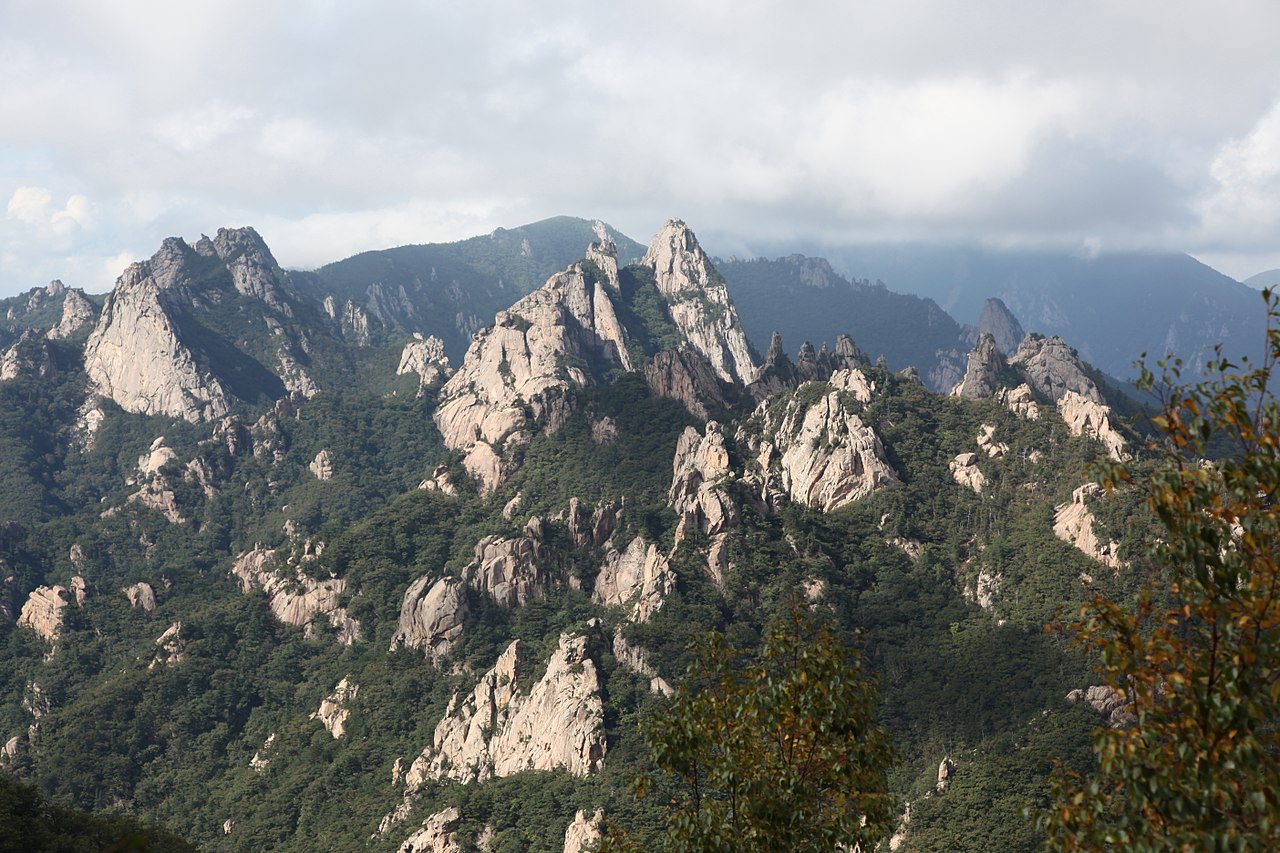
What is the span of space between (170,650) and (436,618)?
41.2m

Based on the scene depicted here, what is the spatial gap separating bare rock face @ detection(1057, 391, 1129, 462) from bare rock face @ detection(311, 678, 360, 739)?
91645 millimetres

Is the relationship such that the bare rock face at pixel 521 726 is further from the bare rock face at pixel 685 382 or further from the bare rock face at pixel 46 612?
the bare rock face at pixel 46 612

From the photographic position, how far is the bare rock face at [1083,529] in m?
105

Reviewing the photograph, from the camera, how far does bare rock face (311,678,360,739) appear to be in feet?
385

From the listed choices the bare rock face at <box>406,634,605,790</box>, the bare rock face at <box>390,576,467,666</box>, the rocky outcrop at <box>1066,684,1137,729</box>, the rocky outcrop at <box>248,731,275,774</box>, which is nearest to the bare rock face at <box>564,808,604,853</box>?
the bare rock face at <box>406,634,605,790</box>

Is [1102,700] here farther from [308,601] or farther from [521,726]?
[308,601]

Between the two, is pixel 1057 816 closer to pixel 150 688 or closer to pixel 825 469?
pixel 825 469

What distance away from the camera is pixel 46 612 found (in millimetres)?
154125

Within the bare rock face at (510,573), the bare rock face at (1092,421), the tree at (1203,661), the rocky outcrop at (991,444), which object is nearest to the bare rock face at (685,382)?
the rocky outcrop at (991,444)

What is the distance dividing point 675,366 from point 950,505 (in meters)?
61.5

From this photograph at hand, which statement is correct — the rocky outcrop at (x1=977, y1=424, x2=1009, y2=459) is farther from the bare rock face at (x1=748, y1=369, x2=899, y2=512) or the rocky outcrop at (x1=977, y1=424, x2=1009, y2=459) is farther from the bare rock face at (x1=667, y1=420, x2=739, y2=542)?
the bare rock face at (x1=667, y1=420, x2=739, y2=542)

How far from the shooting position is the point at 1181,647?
16.5 metres

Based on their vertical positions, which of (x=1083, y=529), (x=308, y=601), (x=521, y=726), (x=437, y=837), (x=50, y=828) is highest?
(x=1083, y=529)

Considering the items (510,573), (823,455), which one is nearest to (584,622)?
(510,573)
